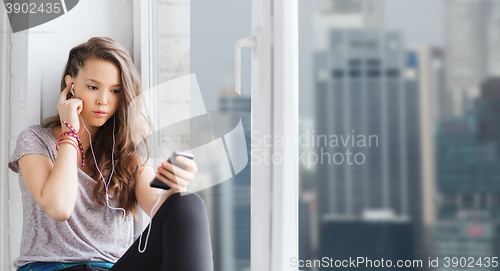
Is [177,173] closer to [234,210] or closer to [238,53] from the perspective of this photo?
[234,210]

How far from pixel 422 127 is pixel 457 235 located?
184 mm

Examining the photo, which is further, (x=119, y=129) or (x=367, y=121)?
(x=119, y=129)

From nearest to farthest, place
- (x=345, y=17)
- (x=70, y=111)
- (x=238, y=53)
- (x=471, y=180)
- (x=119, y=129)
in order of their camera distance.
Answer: (x=471, y=180)
(x=345, y=17)
(x=238, y=53)
(x=70, y=111)
(x=119, y=129)

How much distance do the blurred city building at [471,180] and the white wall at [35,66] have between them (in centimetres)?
99

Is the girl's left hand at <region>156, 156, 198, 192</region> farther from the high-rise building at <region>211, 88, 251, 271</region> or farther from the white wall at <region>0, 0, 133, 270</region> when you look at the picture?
the white wall at <region>0, 0, 133, 270</region>

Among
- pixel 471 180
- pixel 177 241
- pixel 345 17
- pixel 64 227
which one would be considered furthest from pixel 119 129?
pixel 471 180

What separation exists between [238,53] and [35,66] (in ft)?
2.38

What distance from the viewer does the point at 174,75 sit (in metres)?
1.08

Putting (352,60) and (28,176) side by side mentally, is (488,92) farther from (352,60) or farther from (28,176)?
(28,176)

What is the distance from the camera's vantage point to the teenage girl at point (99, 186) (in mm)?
894

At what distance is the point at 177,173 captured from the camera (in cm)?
89

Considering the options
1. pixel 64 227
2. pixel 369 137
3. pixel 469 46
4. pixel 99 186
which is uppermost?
pixel 469 46

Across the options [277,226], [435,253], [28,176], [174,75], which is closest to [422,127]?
[435,253]

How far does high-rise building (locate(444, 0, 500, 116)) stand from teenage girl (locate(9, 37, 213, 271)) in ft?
1.89
